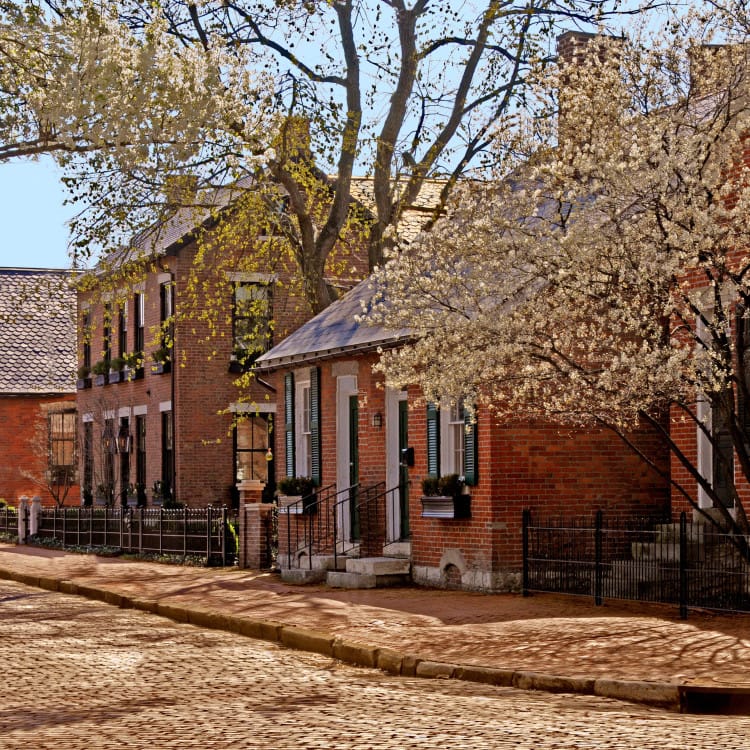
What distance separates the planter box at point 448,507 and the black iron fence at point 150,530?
6.79 meters

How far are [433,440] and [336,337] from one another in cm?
328

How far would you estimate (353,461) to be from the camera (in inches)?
929

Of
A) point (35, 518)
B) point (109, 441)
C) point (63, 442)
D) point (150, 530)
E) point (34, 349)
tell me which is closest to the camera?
point (150, 530)

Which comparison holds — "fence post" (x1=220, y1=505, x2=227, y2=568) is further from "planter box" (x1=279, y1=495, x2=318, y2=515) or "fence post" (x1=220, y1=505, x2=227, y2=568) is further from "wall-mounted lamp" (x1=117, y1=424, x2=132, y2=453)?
"wall-mounted lamp" (x1=117, y1=424, x2=132, y2=453)

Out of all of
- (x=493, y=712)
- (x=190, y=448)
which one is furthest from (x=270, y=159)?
(x=493, y=712)

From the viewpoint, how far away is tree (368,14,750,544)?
1416 centimetres

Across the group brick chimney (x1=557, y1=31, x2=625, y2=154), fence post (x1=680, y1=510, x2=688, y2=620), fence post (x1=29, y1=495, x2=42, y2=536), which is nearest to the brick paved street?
fence post (x1=680, y1=510, x2=688, y2=620)

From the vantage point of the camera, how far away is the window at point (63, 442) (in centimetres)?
4681

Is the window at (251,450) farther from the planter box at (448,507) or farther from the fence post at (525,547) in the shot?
the fence post at (525,547)

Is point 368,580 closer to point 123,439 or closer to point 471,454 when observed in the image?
point 471,454

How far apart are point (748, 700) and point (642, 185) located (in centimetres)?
571

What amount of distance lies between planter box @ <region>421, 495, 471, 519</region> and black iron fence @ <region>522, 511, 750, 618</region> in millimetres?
992

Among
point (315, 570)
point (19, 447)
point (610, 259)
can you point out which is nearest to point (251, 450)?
point (315, 570)

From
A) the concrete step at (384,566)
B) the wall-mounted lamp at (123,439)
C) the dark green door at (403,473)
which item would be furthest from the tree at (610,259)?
the wall-mounted lamp at (123,439)
